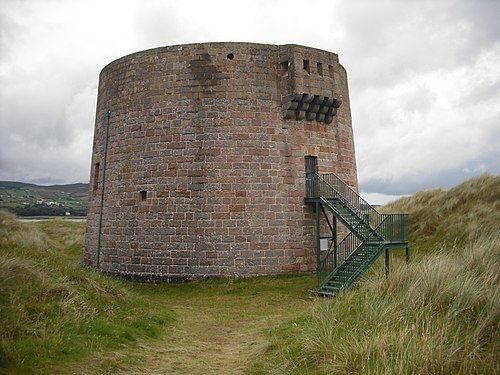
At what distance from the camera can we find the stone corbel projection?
15203 mm

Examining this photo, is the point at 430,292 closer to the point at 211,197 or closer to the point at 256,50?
the point at 211,197

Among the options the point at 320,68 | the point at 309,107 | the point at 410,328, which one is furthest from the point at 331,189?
the point at 410,328

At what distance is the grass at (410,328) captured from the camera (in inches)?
178

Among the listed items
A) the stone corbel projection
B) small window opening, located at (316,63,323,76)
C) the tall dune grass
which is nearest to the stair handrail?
the stone corbel projection

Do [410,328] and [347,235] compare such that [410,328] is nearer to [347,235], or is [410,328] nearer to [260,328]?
[260,328]

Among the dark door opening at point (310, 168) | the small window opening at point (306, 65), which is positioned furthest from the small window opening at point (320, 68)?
the dark door opening at point (310, 168)

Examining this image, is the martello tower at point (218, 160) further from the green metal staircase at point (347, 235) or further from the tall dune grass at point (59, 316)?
the tall dune grass at point (59, 316)

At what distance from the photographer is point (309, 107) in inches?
619

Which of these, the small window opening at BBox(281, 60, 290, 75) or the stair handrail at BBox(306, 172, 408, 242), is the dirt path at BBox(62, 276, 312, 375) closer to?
the stair handrail at BBox(306, 172, 408, 242)

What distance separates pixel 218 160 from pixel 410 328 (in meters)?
10.2

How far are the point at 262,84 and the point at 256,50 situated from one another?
1230 mm

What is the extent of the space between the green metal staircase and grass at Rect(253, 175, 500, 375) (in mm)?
3117

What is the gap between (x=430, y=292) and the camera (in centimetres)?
649

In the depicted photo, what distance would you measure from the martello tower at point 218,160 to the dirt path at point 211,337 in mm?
2044
